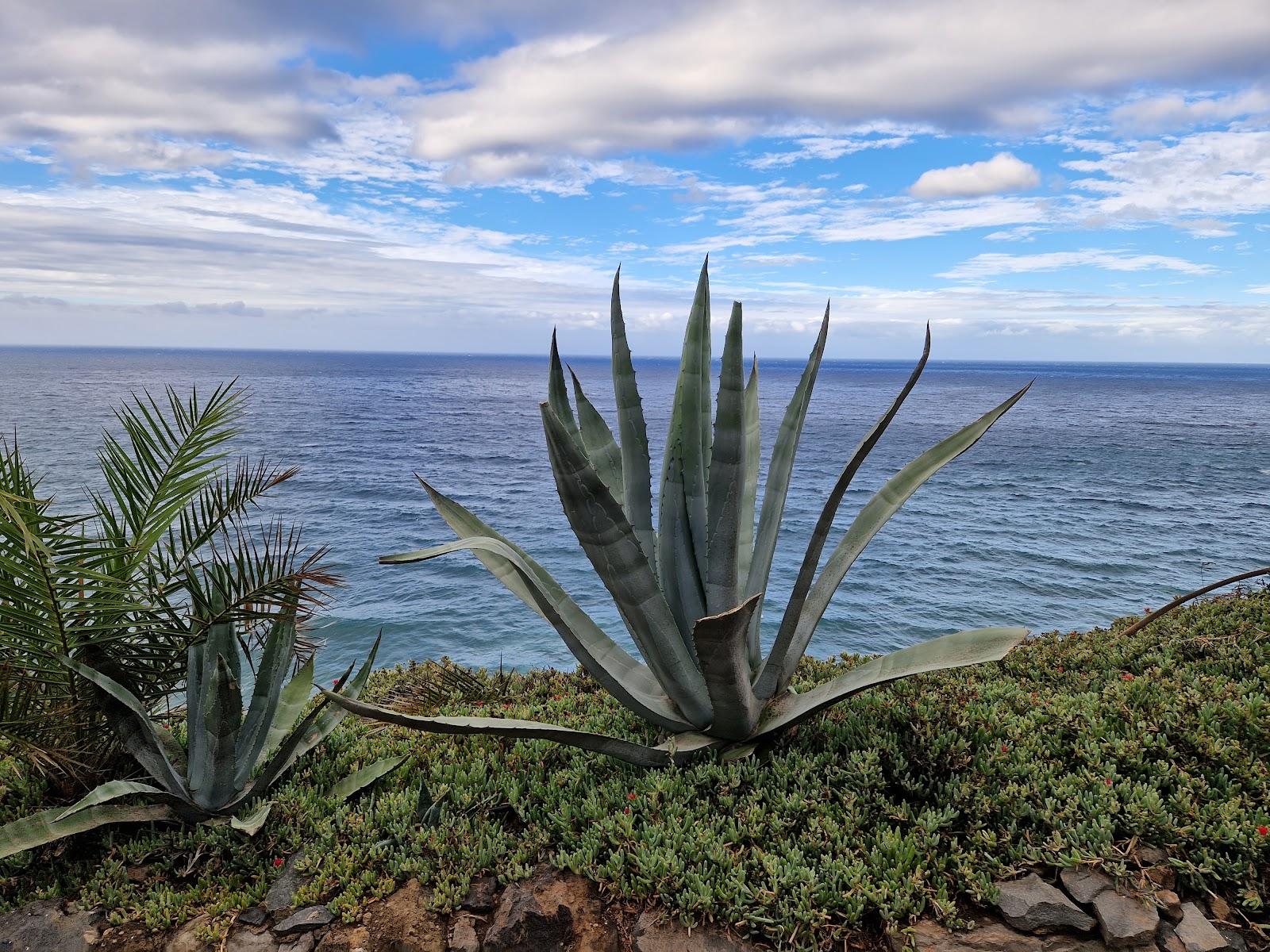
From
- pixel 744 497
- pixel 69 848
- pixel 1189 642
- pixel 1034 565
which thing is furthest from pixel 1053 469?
pixel 69 848

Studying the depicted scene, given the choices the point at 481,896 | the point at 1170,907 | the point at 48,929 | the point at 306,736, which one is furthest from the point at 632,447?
the point at 48,929

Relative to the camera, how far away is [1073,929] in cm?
275

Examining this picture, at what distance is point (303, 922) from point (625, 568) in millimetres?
1812

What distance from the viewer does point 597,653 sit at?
12.4 feet

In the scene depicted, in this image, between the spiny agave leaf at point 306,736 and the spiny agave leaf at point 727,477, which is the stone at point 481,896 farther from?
the spiny agave leaf at point 727,477

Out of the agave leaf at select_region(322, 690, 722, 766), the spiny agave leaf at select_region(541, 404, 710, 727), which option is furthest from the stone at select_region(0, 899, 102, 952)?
the spiny agave leaf at select_region(541, 404, 710, 727)

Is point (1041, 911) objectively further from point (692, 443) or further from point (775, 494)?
point (692, 443)

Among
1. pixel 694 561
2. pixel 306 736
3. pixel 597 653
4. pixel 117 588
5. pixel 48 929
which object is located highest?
pixel 694 561

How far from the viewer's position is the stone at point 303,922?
3.02 meters

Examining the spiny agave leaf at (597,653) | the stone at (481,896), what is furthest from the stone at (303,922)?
the spiny agave leaf at (597,653)

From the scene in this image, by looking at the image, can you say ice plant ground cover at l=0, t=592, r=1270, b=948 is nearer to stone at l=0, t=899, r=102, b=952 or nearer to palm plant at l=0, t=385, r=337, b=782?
stone at l=0, t=899, r=102, b=952

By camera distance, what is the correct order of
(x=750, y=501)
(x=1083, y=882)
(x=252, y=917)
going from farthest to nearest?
(x=750, y=501) → (x=252, y=917) → (x=1083, y=882)

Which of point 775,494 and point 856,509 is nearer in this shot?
point 775,494

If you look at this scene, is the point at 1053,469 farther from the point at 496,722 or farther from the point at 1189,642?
the point at 496,722
